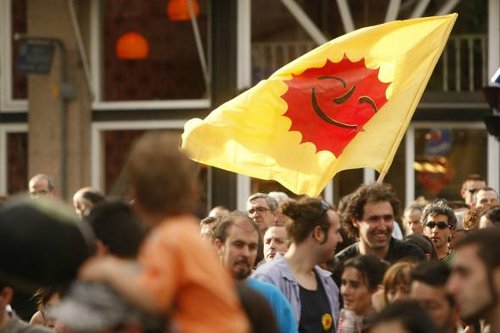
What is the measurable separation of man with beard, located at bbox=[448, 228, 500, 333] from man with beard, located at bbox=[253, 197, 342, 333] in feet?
9.26

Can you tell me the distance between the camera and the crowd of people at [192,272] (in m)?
4.20

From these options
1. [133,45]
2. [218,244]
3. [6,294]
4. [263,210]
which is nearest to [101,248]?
[6,294]

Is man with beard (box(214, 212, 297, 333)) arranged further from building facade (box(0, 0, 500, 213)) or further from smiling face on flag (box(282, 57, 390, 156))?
building facade (box(0, 0, 500, 213))

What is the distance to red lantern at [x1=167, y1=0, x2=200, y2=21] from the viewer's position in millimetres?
18938

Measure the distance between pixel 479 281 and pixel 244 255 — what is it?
7.95ft

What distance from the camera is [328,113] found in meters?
10.9

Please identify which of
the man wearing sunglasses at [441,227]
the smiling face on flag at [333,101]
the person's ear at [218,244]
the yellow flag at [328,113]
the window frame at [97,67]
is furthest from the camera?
the window frame at [97,67]

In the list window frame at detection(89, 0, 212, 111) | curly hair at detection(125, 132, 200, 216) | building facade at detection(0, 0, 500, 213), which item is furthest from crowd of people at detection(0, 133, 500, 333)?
window frame at detection(89, 0, 212, 111)

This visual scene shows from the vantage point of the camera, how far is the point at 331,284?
8578 mm

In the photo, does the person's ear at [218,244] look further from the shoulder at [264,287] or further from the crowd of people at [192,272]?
the shoulder at [264,287]

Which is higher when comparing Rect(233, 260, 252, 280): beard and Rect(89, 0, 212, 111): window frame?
Rect(89, 0, 212, 111): window frame

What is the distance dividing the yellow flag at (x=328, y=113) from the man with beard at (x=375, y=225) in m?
0.50

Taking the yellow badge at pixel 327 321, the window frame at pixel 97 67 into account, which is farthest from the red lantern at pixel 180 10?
the yellow badge at pixel 327 321

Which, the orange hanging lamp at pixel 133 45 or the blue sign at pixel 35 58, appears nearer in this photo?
the blue sign at pixel 35 58
